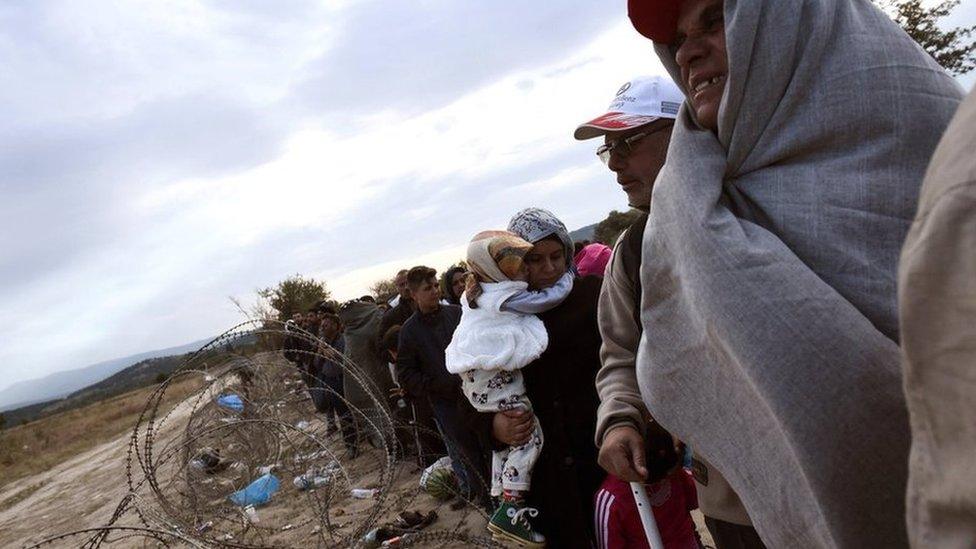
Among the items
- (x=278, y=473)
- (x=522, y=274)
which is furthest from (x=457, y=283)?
(x=522, y=274)

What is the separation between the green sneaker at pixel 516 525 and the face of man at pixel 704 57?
1.88 metres

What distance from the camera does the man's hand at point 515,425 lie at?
101 inches

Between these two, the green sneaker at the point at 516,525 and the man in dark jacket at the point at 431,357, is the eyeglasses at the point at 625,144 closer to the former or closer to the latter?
the green sneaker at the point at 516,525

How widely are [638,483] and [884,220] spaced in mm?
1191

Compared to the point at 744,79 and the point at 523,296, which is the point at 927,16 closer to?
the point at 523,296

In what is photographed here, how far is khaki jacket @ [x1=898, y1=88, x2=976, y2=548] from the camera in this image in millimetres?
477

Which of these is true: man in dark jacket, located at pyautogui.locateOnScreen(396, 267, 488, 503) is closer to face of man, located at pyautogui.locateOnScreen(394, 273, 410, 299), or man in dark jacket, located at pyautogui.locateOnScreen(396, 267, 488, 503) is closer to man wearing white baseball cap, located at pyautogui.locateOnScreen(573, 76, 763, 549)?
face of man, located at pyautogui.locateOnScreen(394, 273, 410, 299)

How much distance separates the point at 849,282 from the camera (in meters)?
0.97

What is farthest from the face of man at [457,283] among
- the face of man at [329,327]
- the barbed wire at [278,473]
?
the face of man at [329,327]

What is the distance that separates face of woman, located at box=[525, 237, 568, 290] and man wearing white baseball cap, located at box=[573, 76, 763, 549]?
0.66 m

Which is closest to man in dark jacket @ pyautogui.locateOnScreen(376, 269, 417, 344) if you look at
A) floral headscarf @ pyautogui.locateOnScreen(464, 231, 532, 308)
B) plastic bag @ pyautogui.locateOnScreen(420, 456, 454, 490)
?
plastic bag @ pyautogui.locateOnScreen(420, 456, 454, 490)

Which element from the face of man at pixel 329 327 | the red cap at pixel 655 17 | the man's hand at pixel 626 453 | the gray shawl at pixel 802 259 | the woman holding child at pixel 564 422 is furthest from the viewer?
the face of man at pixel 329 327

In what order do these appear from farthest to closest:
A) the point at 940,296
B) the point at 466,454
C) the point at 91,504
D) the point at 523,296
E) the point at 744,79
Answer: the point at 91,504 < the point at 466,454 < the point at 523,296 < the point at 744,79 < the point at 940,296


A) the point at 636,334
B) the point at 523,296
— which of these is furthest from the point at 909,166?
the point at 523,296
